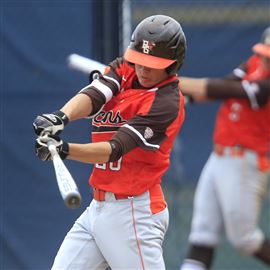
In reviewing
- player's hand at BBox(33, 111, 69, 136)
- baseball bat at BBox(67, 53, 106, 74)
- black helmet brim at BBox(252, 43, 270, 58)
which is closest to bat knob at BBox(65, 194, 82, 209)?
player's hand at BBox(33, 111, 69, 136)

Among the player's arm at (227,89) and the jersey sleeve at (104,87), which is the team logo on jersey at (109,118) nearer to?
the jersey sleeve at (104,87)

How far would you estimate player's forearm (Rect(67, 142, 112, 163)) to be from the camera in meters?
3.59

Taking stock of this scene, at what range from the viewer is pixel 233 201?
604 cm

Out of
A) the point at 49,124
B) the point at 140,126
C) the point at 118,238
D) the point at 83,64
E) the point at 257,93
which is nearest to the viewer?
the point at 49,124

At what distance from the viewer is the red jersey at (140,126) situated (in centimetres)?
385

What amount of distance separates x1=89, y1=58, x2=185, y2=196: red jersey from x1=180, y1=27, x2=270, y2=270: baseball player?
80.9 inches

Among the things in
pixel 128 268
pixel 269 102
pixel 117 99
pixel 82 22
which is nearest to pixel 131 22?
pixel 82 22

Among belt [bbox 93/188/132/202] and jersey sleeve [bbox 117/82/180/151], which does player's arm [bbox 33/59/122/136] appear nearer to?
jersey sleeve [bbox 117/82/180/151]

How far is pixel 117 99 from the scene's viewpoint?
405cm

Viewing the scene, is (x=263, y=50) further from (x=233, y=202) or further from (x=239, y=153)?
(x=233, y=202)

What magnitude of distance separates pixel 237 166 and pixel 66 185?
2985 mm

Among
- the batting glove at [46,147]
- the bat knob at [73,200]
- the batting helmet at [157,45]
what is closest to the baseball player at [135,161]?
the batting helmet at [157,45]

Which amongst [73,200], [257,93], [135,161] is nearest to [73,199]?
[73,200]

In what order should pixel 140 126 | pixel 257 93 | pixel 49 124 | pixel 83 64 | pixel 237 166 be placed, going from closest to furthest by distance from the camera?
pixel 49 124 < pixel 140 126 < pixel 83 64 < pixel 257 93 < pixel 237 166
